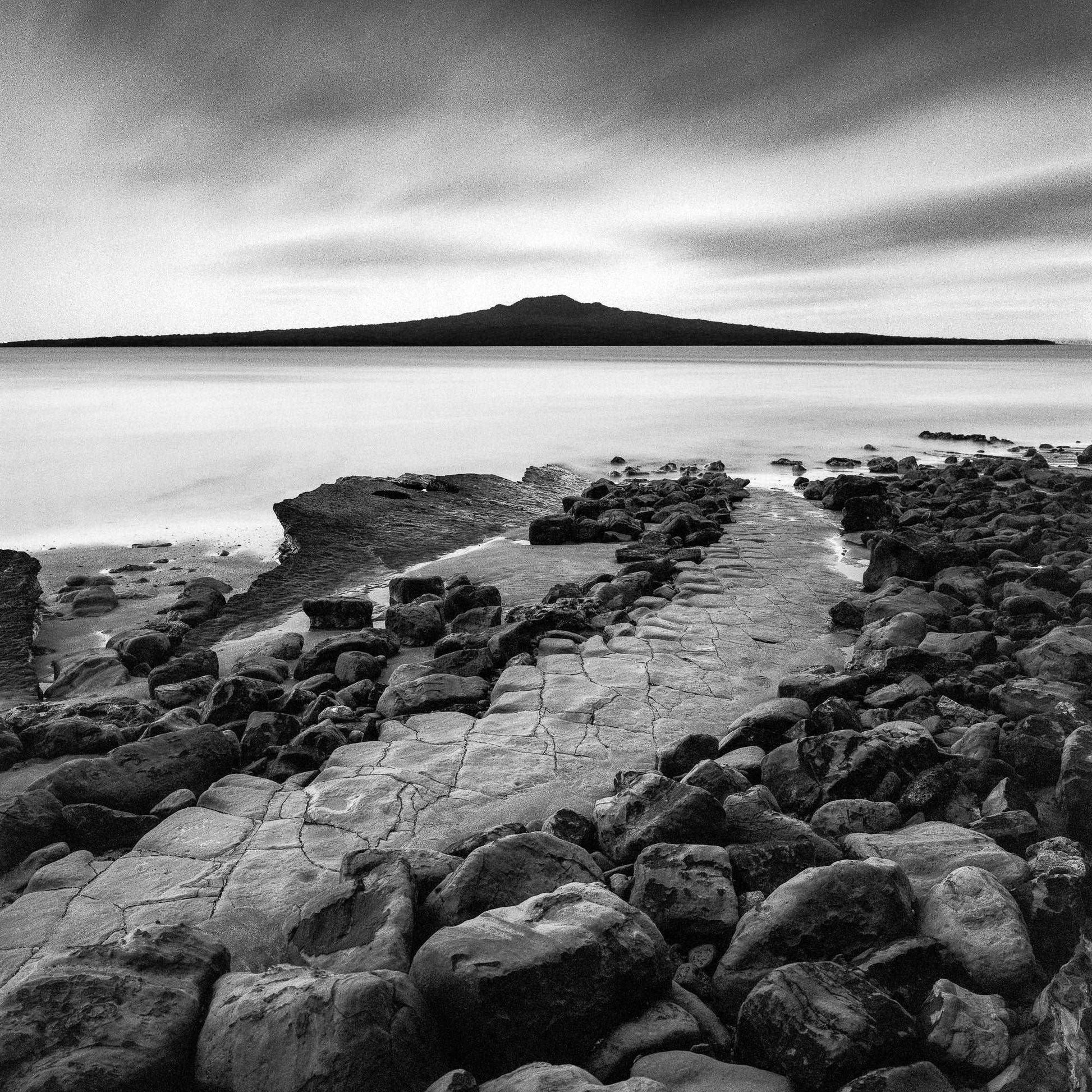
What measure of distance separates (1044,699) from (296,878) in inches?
130

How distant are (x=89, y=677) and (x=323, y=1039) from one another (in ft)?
14.2

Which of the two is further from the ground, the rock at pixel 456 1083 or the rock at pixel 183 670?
the rock at pixel 456 1083

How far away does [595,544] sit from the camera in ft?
30.9

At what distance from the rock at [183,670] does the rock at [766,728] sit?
3.37 m

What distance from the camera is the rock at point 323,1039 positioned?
77.0 inches

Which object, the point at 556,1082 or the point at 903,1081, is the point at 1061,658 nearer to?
the point at 903,1081

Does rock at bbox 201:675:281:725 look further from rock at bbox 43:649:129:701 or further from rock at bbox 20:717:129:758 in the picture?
rock at bbox 43:649:129:701

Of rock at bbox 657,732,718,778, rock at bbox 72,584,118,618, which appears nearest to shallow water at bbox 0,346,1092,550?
rock at bbox 72,584,118,618

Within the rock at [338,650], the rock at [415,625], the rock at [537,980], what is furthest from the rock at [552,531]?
the rock at [537,980]

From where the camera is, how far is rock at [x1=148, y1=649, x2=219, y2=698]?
5.28 meters

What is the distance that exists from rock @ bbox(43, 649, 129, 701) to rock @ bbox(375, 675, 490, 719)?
1945mm

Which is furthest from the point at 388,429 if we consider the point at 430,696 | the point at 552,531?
the point at 430,696

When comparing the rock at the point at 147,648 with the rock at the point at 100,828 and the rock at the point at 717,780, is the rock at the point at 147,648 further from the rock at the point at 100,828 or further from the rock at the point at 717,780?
the rock at the point at 717,780

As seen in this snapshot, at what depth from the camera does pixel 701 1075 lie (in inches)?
82.0
